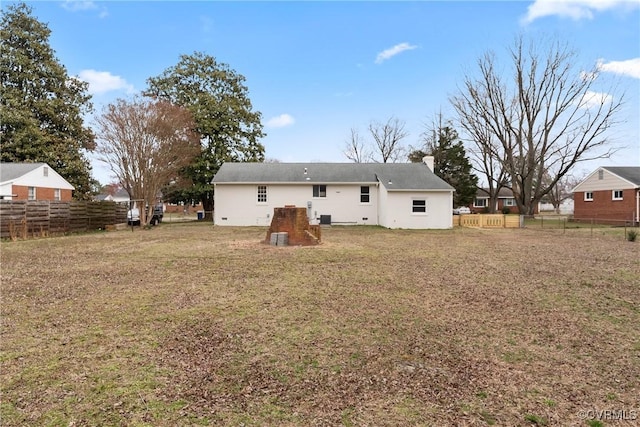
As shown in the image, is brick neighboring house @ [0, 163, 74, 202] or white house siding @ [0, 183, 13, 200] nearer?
white house siding @ [0, 183, 13, 200]

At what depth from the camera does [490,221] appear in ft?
78.0

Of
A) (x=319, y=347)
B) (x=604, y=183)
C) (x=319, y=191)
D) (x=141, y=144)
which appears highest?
(x=141, y=144)

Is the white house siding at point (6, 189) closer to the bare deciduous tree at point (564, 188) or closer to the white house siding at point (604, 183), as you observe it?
the white house siding at point (604, 183)

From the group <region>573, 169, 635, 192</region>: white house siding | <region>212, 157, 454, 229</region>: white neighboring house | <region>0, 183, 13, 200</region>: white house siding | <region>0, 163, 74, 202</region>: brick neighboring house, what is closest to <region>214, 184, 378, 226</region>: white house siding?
<region>212, 157, 454, 229</region>: white neighboring house

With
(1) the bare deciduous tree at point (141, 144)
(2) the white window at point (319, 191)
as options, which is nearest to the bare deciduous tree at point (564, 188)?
(2) the white window at point (319, 191)

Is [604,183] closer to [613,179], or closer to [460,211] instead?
[613,179]

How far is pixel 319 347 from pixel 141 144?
21.0 meters

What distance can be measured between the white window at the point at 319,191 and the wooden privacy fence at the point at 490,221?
9293mm

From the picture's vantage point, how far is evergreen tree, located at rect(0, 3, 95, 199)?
2573 centimetres

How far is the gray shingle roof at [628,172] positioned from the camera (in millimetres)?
24841

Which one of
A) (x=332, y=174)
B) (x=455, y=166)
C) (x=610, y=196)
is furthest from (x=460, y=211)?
(x=332, y=174)

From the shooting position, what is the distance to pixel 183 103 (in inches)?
1178

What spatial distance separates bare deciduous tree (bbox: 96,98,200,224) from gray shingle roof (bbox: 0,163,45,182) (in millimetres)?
5868

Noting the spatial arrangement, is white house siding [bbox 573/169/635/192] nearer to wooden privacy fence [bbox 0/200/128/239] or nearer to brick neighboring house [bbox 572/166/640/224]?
brick neighboring house [bbox 572/166/640/224]
